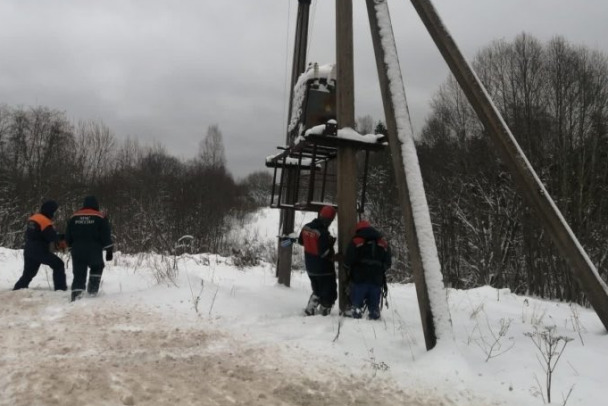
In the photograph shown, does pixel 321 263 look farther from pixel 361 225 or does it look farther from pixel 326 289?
pixel 361 225

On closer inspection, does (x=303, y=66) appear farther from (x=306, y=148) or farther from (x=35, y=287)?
(x=35, y=287)

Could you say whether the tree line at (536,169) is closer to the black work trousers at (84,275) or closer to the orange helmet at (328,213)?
the orange helmet at (328,213)

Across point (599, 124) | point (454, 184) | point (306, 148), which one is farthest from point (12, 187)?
point (599, 124)

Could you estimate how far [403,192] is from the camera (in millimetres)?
5117

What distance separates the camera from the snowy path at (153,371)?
3.39 meters

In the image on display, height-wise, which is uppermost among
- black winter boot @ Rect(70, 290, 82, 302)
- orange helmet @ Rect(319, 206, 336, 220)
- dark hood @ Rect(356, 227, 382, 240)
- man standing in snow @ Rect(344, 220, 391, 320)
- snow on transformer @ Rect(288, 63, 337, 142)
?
snow on transformer @ Rect(288, 63, 337, 142)

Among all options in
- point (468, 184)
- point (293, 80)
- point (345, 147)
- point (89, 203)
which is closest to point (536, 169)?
point (468, 184)

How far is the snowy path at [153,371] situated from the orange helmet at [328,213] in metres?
2.30

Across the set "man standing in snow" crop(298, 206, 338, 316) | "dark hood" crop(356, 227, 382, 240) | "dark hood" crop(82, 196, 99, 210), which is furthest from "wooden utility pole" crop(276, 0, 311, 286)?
"dark hood" crop(82, 196, 99, 210)

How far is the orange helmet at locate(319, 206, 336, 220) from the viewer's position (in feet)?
21.8

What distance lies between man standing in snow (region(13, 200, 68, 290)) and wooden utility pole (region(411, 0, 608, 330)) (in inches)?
250

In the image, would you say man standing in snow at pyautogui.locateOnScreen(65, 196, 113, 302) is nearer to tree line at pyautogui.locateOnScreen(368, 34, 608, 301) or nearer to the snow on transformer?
the snow on transformer

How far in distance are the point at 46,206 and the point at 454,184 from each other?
22020 millimetres

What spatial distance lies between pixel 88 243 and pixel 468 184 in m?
20.6
